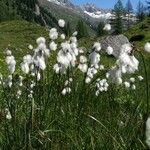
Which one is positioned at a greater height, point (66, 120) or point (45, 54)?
point (45, 54)

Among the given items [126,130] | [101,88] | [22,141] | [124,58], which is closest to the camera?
[124,58]

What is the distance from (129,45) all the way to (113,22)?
10497cm

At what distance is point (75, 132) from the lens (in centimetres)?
534

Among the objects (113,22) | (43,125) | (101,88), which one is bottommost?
(113,22)

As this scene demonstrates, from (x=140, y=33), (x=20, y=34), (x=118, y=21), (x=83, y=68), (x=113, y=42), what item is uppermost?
(x=83, y=68)

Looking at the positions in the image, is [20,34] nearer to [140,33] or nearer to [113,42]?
[140,33]

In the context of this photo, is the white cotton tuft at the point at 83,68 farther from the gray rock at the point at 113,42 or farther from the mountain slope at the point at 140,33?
the mountain slope at the point at 140,33

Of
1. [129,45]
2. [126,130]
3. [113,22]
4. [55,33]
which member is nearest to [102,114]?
[126,130]

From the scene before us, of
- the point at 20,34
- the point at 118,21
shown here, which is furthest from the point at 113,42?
the point at 118,21

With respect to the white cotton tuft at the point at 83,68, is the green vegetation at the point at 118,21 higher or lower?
lower

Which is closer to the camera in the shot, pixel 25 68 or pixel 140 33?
pixel 25 68

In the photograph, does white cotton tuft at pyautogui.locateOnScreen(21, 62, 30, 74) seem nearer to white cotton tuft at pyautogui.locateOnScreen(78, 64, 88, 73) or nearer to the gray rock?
white cotton tuft at pyautogui.locateOnScreen(78, 64, 88, 73)

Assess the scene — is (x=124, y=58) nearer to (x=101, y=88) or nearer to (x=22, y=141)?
(x=22, y=141)

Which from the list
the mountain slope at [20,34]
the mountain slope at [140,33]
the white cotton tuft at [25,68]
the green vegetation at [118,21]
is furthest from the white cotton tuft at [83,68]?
the green vegetation at [118,21]
